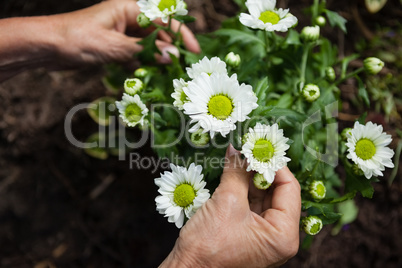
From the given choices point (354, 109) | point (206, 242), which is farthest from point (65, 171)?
point (354, 109)

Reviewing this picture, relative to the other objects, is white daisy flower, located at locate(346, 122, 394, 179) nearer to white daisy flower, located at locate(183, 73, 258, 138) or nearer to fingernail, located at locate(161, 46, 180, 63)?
white daisy flower, located at locate(183, 73, 258, 138)

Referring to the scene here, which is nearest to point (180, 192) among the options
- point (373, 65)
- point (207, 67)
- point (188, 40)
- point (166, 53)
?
point (207, 67)

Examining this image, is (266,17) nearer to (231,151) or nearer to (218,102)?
(218,102)

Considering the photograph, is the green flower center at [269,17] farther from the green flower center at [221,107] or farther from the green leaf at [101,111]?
the green leaf at [101,111]

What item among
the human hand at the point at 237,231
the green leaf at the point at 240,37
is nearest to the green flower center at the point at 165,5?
the green leaf at the point at 240,37

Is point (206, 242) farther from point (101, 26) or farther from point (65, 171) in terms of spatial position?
point (65, 171)
